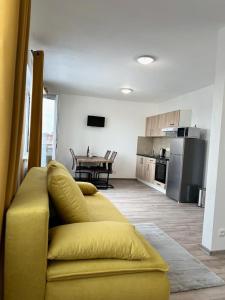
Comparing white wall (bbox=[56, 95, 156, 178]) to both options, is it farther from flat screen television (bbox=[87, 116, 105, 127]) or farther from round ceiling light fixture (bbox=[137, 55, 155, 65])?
round ceiling light fixture (bbox=[137, 55, 155, 65])

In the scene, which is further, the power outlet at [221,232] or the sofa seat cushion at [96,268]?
the power outlet at [221,232]

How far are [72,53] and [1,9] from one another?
284cm

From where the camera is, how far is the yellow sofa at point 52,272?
1261 mm

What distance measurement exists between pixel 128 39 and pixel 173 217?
2925mm

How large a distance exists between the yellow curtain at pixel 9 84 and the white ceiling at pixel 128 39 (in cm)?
134

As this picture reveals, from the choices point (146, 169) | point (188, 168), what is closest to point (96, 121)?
point (146, 169)

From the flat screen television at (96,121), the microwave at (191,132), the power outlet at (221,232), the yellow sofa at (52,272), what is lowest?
the power outlet at (221,232)

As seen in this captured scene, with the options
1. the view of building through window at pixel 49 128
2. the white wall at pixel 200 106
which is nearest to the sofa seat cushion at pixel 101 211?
the white wall at pixel 200 106

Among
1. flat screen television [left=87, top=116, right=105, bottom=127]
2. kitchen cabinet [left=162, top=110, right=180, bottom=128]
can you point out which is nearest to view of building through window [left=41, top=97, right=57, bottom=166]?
flat screen television [left=87, top=116, right=105, bottom=127]

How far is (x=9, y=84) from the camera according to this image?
1198 mm

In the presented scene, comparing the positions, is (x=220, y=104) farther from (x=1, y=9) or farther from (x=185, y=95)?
(x=185, y=95)

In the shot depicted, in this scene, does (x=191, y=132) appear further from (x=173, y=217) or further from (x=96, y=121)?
(x=96, y=121)

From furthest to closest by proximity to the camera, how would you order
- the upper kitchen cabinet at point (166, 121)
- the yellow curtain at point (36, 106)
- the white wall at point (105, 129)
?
the white wall at point (105, 129)
the upper kitchen cabinet at point (166, 121)
the yellow curtain at point (36, 106)

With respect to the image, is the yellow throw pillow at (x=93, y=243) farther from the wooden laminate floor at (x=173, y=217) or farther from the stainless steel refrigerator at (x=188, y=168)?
the stainless steel refrigerator at (x=188, y=168)
